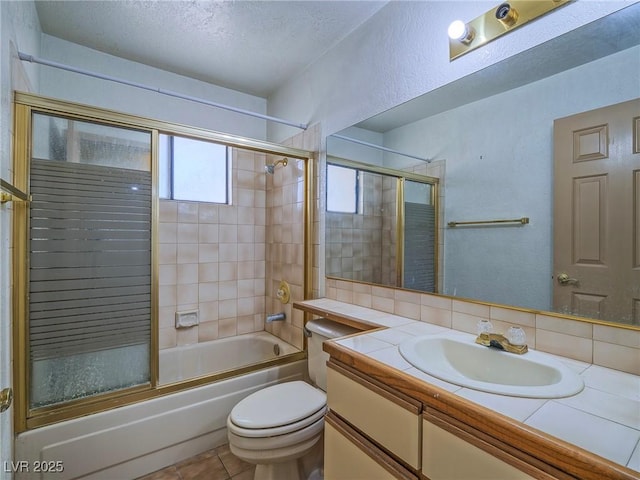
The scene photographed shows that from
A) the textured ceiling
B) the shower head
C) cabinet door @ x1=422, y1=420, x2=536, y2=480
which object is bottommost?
cabinet door @ x1=422, y1=420, x2=536, y2=480

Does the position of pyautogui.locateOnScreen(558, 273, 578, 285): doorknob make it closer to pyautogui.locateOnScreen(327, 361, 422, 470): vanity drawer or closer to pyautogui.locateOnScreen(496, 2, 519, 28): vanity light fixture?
pyautogui.locateOnScreen(327, 361, 422, 470): vanity drawer

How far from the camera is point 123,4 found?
160 centimetres

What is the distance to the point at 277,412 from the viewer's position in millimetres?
1343

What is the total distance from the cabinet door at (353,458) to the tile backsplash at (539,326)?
24.0 inches

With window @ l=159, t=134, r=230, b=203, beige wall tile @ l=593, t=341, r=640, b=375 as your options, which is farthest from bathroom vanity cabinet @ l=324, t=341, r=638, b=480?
window @ l=159, t=134, r=230, b=203

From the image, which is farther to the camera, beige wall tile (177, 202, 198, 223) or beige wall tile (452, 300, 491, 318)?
beige wall tile (177, 202, 198, 223)

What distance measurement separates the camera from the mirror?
3.03ft

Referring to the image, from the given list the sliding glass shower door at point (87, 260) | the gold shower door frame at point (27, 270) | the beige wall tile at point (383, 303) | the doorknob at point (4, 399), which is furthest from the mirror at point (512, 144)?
the doorknob at point (4, 399)

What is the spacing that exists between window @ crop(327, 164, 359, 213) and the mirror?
49 cm

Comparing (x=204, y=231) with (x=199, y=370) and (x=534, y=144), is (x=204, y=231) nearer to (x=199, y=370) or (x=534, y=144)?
(x=199, y=370)

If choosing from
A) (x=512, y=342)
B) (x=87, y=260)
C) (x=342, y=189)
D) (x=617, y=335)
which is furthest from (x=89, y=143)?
(x=617, y=335)

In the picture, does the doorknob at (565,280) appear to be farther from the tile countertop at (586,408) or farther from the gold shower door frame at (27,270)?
the gold shower door frame at (27,270)

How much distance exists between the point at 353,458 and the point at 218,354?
179 centimetres

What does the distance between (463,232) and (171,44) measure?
210 cm
